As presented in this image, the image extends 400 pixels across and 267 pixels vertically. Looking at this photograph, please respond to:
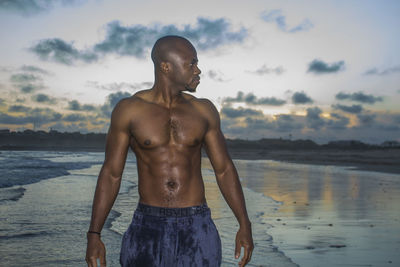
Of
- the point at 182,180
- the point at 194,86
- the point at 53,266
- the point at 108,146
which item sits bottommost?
the point at 53,266

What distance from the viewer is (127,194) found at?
1189 cm

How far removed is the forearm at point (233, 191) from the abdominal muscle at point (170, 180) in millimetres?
190

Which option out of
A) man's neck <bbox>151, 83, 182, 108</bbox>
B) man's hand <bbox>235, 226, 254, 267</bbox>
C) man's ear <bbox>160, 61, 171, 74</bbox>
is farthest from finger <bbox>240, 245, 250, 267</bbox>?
man's ear <bbox>160, 61, 171, 74</bbox>

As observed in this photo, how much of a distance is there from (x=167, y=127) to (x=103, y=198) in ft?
1.75

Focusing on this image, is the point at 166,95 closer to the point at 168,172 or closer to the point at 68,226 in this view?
the point at 168,172

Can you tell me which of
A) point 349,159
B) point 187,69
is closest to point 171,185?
point 187,69

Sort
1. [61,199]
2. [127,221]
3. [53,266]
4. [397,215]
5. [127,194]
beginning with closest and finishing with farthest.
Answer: [53,266] < [127,221] < [397,215] < [61,199] < [127,194]

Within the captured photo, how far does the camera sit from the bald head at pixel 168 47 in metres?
2.70

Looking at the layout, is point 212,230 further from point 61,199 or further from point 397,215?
point 61,199

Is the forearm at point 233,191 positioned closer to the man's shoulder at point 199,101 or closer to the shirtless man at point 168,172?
the shirtless man at point 168,172

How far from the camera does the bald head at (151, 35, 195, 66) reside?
270cm

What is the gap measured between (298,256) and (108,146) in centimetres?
378

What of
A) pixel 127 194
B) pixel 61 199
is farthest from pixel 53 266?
pixel 127 194

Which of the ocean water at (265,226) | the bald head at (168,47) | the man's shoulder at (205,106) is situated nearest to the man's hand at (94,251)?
the man's shoulder at (205,106)
